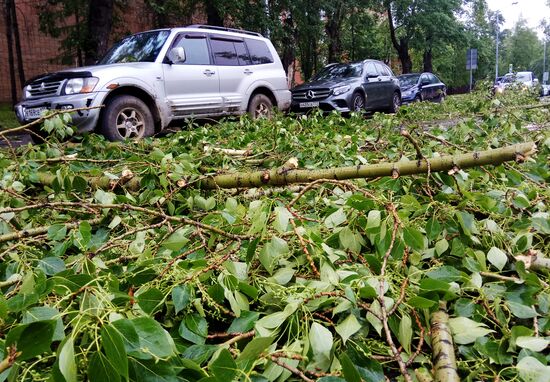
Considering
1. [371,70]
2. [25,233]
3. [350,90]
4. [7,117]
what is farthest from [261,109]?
[7,117]

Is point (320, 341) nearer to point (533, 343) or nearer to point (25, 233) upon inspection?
point (533, 343)

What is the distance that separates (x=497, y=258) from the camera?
146 cm

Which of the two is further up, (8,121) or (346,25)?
(346,25)

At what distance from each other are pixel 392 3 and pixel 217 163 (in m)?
26.7

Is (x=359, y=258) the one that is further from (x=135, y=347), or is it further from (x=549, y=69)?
(x=549, y=69)

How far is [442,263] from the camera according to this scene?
1.55m

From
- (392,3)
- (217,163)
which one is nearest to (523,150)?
(217,163)

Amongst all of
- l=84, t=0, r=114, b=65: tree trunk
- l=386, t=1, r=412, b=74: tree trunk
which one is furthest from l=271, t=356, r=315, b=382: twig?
l=386, t=1, r=412, b=74: tree trunk

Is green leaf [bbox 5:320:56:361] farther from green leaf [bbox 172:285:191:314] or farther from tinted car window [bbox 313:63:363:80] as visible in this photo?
tinted car window [bbox 313:63:363:80]

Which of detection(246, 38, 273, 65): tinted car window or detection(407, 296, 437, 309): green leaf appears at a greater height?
detection(246, 38, 273, 65): tinted car window

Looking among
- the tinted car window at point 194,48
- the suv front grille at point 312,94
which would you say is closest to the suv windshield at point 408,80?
the suv front grille at point 312,94

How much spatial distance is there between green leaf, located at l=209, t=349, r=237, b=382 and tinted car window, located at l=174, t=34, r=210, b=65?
302 inches

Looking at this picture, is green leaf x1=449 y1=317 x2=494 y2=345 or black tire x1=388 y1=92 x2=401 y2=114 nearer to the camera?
green leaf x1=449 y1=317 x2=494 y2=345

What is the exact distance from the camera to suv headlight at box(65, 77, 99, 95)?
21.3 feet
